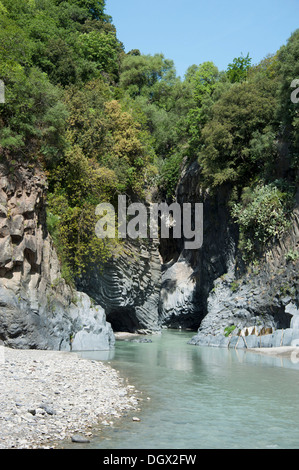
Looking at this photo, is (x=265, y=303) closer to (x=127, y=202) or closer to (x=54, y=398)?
(x=127, y=202)

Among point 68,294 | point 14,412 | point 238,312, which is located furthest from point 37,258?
point 238,312

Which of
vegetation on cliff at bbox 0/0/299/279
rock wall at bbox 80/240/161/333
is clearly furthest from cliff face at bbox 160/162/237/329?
rock wall at bbox 80/240/161/333

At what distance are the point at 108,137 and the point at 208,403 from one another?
17.0 meters

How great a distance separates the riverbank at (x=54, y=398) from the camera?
7.18 meters

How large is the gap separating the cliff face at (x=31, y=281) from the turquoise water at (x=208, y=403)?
1686 millimetres

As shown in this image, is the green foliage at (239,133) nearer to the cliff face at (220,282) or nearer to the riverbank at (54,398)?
the cliff face at (220,282)

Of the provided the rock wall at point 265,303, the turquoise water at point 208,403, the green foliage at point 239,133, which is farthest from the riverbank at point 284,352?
the green foliage at point 239,133

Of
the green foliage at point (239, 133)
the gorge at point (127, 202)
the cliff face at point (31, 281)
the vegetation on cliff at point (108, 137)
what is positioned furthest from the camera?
the green foliage at point (239, 133)

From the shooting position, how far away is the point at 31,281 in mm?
16281

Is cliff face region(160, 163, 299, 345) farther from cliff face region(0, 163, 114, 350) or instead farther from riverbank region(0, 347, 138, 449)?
riverbank region(0, 347, 138, 449)

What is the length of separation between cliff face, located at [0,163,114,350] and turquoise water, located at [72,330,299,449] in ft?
5.53

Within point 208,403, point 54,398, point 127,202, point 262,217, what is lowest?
point 208,403

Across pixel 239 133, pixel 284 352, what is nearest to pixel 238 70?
pixel 239 133

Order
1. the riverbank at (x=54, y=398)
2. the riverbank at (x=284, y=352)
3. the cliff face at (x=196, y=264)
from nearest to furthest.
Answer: the riverbank at (x=54, y=398) → the riverbank at (x=284, y=352) → the cliff face at (x=196, y=264)
